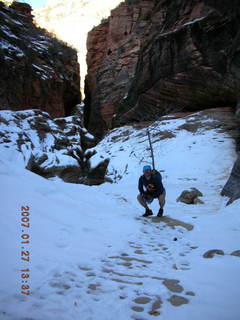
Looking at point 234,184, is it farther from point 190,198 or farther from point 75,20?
point 75,20

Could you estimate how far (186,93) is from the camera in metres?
19.1

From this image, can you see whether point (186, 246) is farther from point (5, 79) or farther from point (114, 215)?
point (5, 79)

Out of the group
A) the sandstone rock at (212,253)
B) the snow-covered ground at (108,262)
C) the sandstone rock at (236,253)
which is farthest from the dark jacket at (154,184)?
the sandstone rock at (236,253)

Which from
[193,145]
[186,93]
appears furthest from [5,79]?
[193,145]

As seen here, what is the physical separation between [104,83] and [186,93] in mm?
16922

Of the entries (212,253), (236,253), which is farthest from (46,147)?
(236,253)

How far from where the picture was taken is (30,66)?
96.8 feet

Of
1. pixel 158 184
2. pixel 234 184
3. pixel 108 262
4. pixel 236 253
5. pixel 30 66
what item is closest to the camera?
pixel 108 262

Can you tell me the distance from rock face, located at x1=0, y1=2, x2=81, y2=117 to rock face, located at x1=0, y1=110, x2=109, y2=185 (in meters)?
7.65

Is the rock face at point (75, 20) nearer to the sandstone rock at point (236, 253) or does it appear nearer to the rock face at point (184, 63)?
the rock face at point (184, 63)

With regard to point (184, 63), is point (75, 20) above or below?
above
